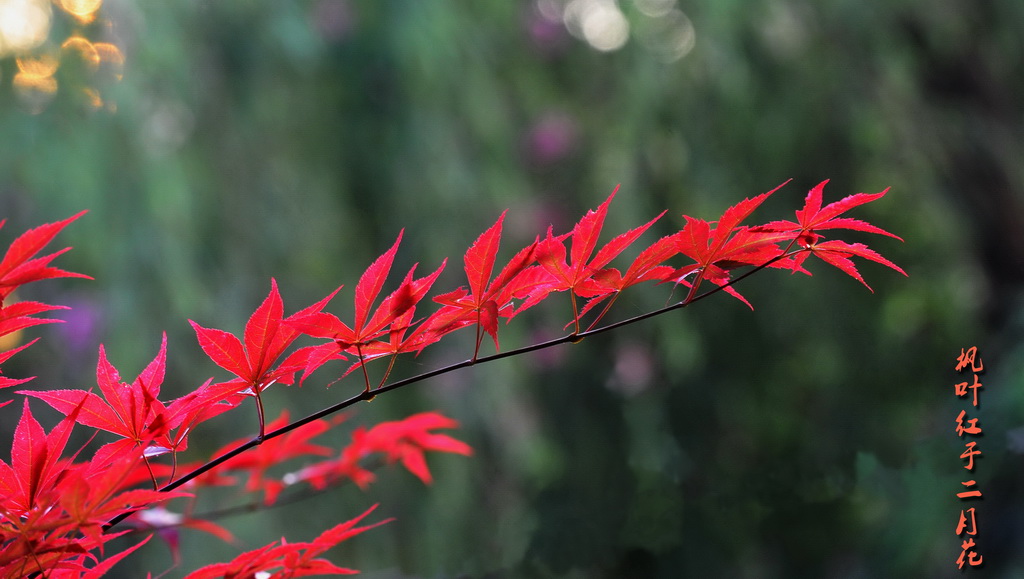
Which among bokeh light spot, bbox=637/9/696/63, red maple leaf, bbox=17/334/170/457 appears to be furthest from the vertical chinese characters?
red maple leaf, bbox=17/334/170/457

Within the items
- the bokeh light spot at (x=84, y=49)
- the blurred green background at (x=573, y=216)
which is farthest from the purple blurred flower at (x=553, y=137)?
the bokeh light spot at (x=84, y=49)

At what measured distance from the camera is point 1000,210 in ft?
5.35

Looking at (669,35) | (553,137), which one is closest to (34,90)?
(553,137)

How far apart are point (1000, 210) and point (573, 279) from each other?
1.64 meters

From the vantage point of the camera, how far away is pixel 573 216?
162 cm

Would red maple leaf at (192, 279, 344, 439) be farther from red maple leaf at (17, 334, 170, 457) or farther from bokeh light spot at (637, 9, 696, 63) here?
bokeh light spot at (637, 9, 696, 63)

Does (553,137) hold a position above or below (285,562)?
above

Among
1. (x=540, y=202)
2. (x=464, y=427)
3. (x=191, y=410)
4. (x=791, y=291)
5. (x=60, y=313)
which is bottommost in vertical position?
(x=191, y=410)

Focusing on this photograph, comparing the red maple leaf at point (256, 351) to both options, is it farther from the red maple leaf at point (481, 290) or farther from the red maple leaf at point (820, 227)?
the red maple leaf at point (820, 227)

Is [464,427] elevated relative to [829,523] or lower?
elevated

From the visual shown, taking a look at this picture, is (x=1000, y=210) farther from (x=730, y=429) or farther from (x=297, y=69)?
(x=297, y=69)

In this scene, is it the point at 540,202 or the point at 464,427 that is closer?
the point at 464,427

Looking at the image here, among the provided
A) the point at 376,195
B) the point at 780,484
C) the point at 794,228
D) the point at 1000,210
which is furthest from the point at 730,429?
the point at 794,228

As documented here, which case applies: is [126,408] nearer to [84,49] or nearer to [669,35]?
[84,49]
